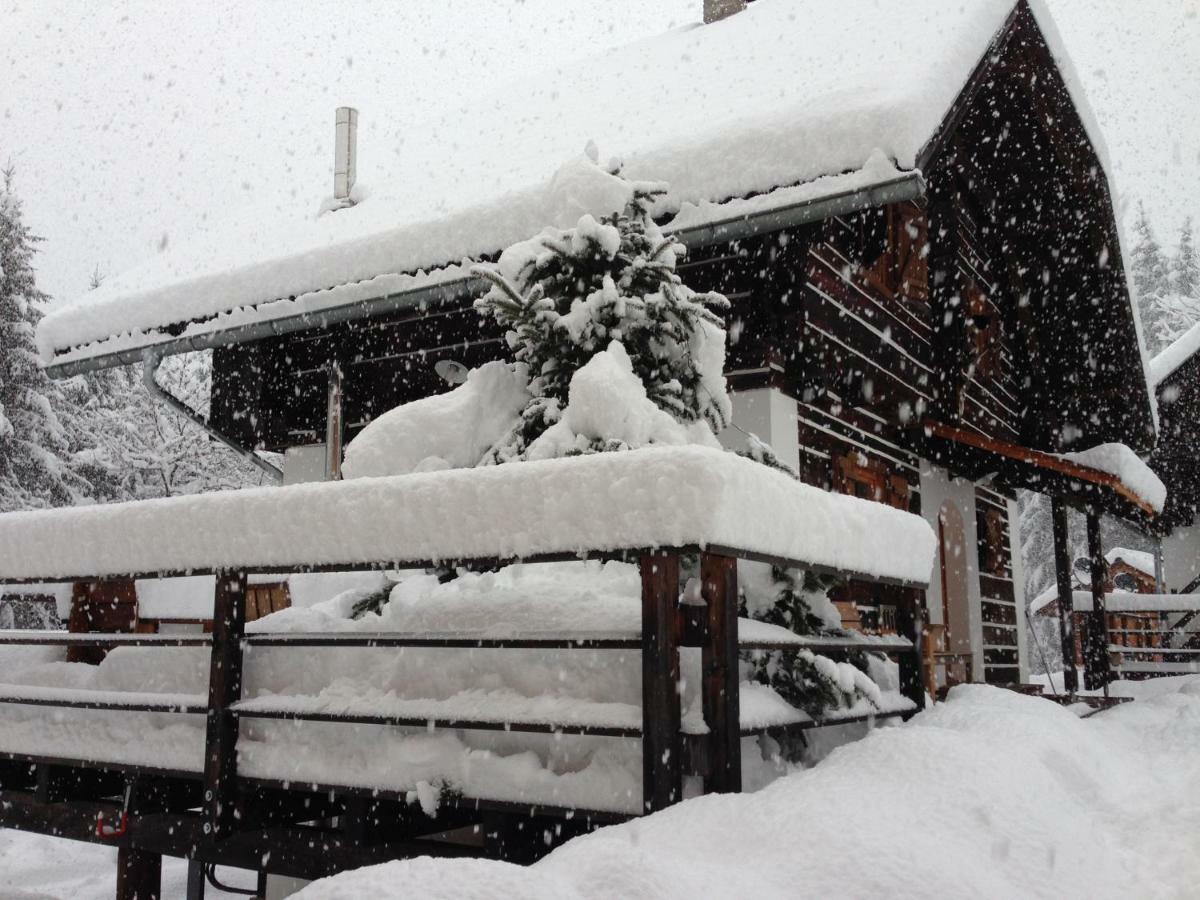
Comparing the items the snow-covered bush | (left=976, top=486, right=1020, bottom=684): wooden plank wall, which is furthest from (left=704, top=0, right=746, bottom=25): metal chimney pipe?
the snow-covered bush

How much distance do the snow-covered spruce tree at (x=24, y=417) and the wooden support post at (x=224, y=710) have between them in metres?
22.5

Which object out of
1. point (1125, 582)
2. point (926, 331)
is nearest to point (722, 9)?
point (926, 331)

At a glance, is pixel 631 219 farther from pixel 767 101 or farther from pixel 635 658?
pixel 767 101

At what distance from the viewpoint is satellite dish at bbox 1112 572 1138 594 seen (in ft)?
82.4

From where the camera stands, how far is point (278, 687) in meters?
3.59

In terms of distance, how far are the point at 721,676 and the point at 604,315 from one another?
1.90m

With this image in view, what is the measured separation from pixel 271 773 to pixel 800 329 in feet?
15.1

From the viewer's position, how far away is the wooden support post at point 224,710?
347 cm

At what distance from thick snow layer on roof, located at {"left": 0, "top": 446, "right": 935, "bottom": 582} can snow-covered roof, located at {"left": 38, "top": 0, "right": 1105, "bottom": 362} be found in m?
1.95

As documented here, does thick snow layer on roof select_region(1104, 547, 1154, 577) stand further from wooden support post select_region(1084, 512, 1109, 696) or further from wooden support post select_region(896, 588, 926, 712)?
wooden support post select_region(896, 588, 926, 712)

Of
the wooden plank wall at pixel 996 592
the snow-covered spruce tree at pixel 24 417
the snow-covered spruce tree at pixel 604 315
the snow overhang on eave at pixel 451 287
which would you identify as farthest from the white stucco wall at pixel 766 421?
the snow-covered spruce tree at pixel 24 417

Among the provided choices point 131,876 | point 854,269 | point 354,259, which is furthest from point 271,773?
point 854,269

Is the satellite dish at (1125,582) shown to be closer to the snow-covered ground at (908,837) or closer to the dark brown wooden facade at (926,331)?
the dark brown wooden facade at (926,331)

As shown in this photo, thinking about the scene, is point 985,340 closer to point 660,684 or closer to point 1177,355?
point 1177,355
